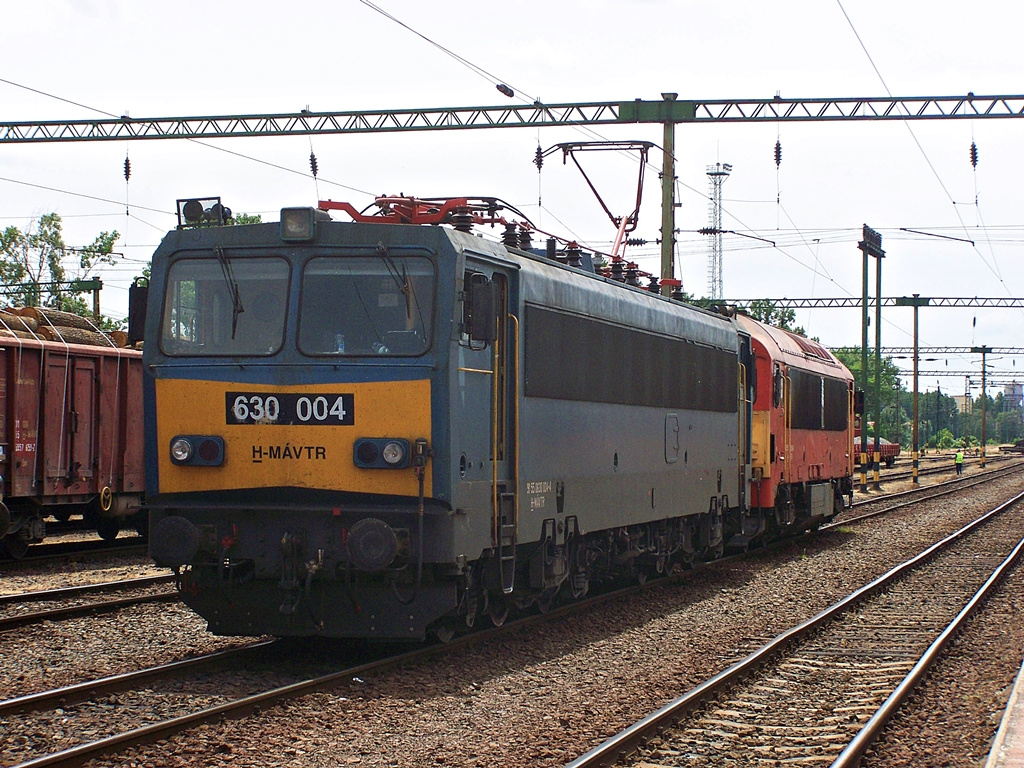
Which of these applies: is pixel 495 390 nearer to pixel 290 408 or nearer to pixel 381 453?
pixel 381 453

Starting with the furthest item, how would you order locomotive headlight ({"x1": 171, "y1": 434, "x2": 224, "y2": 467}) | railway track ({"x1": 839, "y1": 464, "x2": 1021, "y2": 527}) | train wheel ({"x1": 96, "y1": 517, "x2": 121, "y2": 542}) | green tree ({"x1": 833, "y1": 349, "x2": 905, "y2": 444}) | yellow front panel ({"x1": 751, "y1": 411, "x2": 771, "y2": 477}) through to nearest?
green tree ({"x1": 833, "y1": 349, "x2": 905, "y2": 444}) → railway track ({"x1": 839, "y1": 464, "x2": 1021, "y2": 527}) → yellow front panel ({"x1": 751, "y1": 411, "x2": 771, "y2": 477}) → train wheel ({"x1": 96, "y1": 517, "x2": 121, "y2": 542}) → locomotive headlight ({"x1": 171, "y1": 434, "x2": 224, "y2": 467})

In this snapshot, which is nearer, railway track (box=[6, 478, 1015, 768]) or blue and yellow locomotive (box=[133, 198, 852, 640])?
railway track (box=[6, 478, 1015, 768])

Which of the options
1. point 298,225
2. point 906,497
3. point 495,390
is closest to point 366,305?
point 298,225

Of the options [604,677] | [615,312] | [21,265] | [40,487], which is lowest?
[604,677]

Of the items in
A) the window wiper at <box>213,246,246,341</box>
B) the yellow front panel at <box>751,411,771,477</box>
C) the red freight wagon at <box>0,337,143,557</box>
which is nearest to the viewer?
the window wiper at <box>213,246,246,341</box>

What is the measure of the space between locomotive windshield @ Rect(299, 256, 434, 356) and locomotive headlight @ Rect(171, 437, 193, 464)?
1169mm

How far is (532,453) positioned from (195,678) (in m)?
3.40

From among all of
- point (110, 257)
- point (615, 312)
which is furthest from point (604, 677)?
point (110, 257)

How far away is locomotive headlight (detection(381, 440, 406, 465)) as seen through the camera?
969 centimetres

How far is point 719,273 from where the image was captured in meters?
72.8

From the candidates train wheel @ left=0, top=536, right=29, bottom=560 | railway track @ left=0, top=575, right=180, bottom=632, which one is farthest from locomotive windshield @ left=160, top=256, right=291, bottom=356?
train wheel @ left=0, top=536, right=29, bottom=560

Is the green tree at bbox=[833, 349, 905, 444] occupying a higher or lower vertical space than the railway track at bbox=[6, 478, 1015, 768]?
higher

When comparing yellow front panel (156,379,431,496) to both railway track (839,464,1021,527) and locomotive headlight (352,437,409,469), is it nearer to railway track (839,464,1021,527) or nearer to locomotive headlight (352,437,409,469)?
locomotive headlight (352,437,409,469)

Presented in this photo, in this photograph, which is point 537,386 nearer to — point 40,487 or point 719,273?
point 40,487
